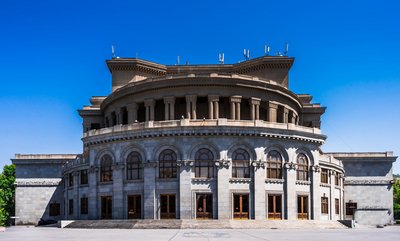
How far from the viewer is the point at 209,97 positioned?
57656 millimetres

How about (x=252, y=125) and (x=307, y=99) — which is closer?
(x=252, y=125)

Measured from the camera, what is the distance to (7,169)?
312 feet

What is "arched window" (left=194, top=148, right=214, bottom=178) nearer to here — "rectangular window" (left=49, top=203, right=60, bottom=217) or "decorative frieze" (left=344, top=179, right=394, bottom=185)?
"decorative frieze" (left=344, top=179, right=394, bottom=185)

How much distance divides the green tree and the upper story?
3479 centimetres

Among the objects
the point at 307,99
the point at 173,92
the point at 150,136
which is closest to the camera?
the point at 150,136

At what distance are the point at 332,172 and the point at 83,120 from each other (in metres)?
34.2

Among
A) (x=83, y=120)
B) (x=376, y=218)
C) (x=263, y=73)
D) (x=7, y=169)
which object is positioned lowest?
(x=376, y=218)

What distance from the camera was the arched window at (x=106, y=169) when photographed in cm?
5372

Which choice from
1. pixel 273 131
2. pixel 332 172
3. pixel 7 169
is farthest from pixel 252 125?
pixel 7 169

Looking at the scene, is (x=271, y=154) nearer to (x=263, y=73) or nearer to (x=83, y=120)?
(x=263, y=73)

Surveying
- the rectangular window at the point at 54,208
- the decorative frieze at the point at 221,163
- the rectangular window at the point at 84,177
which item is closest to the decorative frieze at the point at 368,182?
the decorative frieze at the point at 221,163

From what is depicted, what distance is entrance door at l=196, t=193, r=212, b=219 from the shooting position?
4916cm

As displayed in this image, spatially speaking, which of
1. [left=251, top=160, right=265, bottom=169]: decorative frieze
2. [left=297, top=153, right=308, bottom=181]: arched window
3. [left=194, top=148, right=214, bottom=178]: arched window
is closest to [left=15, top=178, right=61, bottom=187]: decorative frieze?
[left=194, top=148, right=214, bottom=178]: arched window

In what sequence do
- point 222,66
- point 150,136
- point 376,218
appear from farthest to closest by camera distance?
1. point 222,66
2. point 376,218
3. point 150,136
